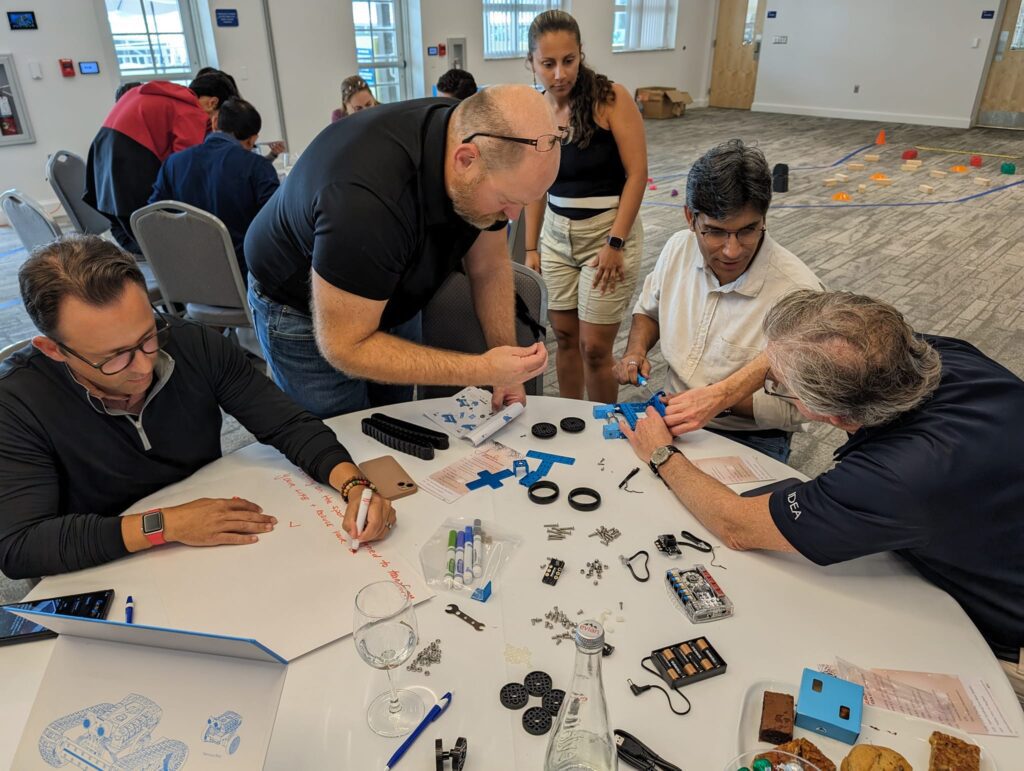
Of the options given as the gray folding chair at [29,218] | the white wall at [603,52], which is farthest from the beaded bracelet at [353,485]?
the white wall at [603,52]

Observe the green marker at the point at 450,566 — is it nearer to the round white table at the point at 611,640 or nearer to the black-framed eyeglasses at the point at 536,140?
the round white table at the point at 611,640

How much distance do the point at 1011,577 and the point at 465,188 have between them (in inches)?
49.7

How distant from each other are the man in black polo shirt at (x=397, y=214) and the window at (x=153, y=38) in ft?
20.5

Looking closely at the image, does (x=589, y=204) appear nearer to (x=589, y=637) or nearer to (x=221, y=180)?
(x=221, y=180)

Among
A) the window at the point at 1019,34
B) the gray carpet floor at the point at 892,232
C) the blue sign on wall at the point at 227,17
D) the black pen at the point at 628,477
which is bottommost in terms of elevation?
the gray carpet floor at the point at 892,232

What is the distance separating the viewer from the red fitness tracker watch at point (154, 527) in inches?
50.7

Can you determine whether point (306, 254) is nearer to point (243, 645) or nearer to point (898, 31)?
point (243, 645)

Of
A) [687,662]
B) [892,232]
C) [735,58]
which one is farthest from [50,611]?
[735,58]

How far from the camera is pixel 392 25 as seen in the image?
8617 millimetres

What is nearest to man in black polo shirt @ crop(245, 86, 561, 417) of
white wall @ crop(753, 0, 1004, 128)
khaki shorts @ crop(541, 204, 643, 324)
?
khaki shorts @ crop(541, 204, 643, 324)

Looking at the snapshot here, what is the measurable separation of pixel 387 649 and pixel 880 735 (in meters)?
0.72

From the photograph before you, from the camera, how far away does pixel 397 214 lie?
57.7 inches

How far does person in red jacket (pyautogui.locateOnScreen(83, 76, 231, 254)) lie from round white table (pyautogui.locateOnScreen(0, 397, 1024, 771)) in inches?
100

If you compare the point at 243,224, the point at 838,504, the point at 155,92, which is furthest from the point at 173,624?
the point at 155,92
